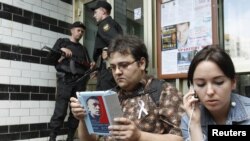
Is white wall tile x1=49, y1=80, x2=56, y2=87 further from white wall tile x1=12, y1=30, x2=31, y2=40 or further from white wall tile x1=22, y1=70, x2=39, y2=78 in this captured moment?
white wall tile x1=12, y1=30, x2=31, y2=40

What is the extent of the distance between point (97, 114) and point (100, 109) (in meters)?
0.05

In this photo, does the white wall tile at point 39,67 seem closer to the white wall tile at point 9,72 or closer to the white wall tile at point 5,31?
the white wall tile at point 9,72

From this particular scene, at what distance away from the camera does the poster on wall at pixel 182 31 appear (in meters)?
3.01

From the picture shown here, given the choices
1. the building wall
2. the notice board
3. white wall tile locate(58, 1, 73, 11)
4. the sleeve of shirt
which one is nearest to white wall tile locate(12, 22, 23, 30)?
the building wall

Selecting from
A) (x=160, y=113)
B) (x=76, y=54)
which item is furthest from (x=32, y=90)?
(x=160, y=113)

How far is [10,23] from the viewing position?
394cm

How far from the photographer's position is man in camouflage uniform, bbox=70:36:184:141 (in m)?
1.49

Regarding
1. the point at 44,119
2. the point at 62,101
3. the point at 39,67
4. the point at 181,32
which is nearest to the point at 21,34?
the point at 39,67

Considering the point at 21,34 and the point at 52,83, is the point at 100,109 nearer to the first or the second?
the point at 21,34

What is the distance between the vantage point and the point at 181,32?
10.6 ft

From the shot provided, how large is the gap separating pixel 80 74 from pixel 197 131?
295 cm

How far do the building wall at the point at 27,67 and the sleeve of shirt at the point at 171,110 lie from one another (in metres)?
2.81

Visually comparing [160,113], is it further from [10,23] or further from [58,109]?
[10,23]

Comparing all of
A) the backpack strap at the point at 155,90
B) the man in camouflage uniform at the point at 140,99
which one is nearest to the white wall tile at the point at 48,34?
the man in camouflage uniform at the point at 140,99
